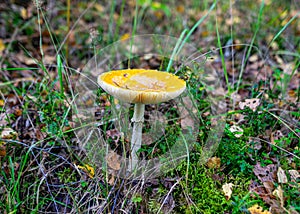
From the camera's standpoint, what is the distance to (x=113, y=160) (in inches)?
98.0

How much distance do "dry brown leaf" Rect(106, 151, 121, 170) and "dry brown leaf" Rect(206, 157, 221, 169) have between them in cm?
75

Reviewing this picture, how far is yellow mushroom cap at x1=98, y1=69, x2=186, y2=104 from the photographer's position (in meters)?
1.84

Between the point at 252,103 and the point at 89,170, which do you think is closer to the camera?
the point at 89,170

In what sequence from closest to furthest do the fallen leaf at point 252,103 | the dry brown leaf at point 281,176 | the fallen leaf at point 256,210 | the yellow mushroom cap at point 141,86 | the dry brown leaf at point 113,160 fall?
1. the yellow mushroom cap at point 141,86
2. the fallen leaf at point 256,210
3. the dry brown leaf at point 281,176
4. the dry brown leaf at point 113,160
5. the fallen leaf at point 252,103

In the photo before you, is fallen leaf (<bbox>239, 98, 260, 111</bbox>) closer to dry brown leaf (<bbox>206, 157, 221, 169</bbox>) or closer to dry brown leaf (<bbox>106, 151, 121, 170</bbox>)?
dry brown leaf (<bbox>206, 157, 221, 169</bbox>)

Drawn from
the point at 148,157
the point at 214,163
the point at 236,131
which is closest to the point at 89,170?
the point at 148,157

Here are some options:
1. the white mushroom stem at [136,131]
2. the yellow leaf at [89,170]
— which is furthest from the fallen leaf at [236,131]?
the yellow leaf at [89,170]

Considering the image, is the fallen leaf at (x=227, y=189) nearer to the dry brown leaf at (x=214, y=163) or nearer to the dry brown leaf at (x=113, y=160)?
the dry brown leaf at (x=214, y=163)

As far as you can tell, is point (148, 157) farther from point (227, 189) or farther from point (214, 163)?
point (227, 189)

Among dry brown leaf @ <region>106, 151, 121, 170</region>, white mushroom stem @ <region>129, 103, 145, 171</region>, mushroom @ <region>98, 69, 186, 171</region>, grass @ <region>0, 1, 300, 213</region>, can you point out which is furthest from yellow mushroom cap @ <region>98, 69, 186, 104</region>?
dry brown leaf @ <region>106, 151, 121, 170</region>

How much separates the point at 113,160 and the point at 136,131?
1.35 feet

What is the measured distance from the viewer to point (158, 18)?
639 centimetres

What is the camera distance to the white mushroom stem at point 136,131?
7.18 feet

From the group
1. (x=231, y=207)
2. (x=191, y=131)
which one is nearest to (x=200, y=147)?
(x=191, y=131)
